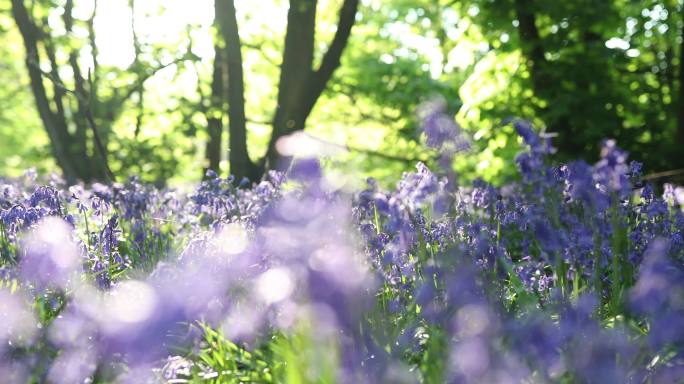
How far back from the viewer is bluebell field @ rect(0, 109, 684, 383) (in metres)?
2.72

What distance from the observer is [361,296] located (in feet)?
9.73

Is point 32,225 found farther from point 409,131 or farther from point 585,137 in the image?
point 409,131

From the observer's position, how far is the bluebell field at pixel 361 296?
272cm

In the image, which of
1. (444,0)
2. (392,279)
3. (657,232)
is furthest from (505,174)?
(392,279)

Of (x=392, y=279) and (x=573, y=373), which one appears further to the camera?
(x=392, y=279)

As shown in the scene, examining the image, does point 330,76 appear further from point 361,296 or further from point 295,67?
point 361,296

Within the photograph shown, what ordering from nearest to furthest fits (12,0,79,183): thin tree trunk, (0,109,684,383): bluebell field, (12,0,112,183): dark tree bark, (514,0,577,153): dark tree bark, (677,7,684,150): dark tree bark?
(0,109,684,383): bluebell field → (514,0,577,153): dark tree bark → (12,0,79,183): thin tree trunk → (12,0,112,183): dark tree bark → (677,7,684,150): dark tree bark

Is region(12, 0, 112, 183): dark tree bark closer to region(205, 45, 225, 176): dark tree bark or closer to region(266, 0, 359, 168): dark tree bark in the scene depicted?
region(205, 45, 225, 176): dark tree bark

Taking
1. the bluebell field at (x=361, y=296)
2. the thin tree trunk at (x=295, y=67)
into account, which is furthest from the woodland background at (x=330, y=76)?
the bluebell field at (x=361, y=296)

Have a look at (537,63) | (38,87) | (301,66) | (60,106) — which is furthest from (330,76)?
(60,106)

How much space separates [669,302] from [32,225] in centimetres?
345

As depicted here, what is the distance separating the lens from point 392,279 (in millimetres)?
4086

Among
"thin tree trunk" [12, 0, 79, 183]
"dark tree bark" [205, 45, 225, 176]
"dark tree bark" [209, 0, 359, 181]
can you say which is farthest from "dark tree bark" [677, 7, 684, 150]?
"thin tree trunk" [12, 0, 79, 183]

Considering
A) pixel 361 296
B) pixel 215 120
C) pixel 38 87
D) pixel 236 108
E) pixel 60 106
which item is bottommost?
pixel 215 120
